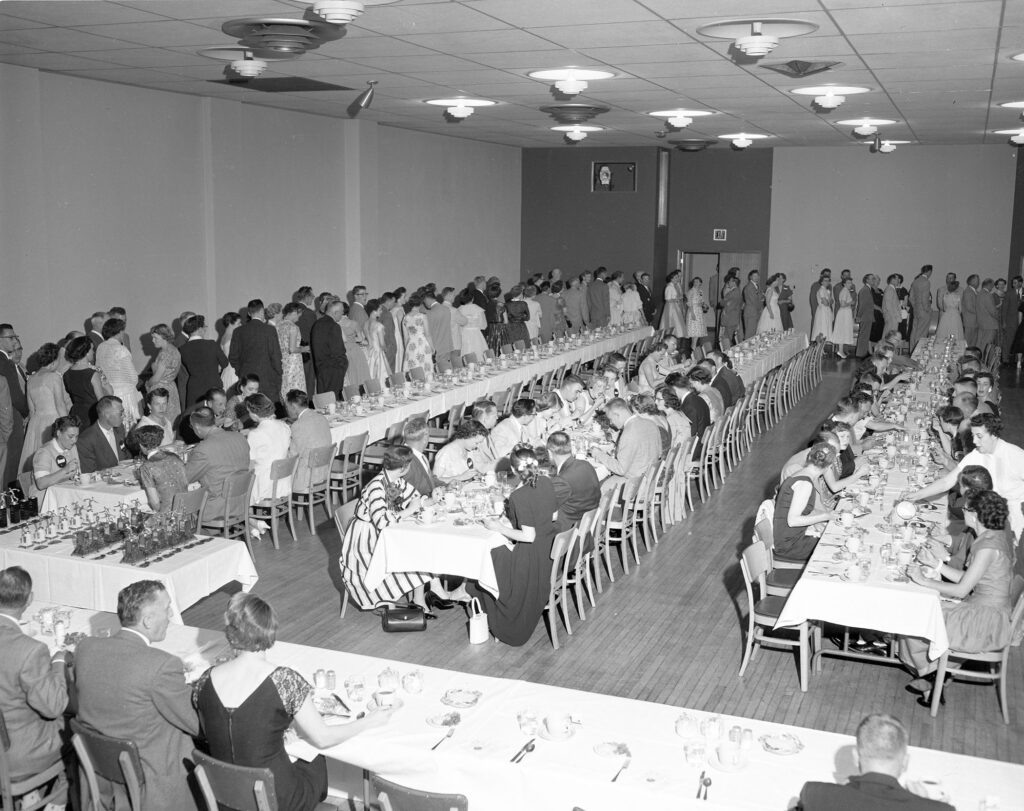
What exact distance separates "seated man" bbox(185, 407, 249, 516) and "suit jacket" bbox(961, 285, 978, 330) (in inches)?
593

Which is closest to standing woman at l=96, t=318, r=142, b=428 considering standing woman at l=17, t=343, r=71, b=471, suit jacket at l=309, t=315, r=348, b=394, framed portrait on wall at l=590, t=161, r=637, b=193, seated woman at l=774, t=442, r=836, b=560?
standing woman at l=17, t=343, r=71, b=471

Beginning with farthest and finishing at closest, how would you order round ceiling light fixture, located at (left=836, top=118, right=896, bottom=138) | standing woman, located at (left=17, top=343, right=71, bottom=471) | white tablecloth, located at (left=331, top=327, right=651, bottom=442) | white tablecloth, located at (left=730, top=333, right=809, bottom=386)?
round ceiling light fixture, located at (left=836, top=118, right=896, bottom=138) → white tablecloth, located at (left=730, top=333, right=809, bottom=386) → white tablecloth, located at (left=331, top=327, right=651, bottom=442) → standing woman, located at (left=17, top=343, right=71, bottom=471)

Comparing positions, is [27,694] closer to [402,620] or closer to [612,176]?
[402,620]

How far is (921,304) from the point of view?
67.7ft

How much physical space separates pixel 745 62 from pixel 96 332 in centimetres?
741

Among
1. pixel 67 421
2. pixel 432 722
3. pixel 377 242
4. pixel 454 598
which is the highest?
pixel 377 242

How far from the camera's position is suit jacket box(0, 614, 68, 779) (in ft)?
15.1

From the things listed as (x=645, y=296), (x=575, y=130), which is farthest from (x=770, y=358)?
(x=645, y=296)

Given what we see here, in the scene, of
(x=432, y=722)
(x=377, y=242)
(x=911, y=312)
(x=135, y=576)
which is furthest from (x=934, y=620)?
(x=911, y=312)

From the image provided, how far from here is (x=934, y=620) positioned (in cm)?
612

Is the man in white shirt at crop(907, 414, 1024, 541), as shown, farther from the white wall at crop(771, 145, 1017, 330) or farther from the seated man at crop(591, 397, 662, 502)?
the white wall at crop(771, 145, 1017, 330)

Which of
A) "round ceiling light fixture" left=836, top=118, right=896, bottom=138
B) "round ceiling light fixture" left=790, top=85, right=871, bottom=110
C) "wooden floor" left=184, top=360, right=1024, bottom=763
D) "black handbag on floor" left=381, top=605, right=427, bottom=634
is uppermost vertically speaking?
"round ceiling light fixture" left=836, top=118, right=896, bottom=138

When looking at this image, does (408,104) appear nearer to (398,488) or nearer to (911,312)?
(398,488)

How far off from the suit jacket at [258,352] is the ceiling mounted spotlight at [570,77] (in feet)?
13.4
